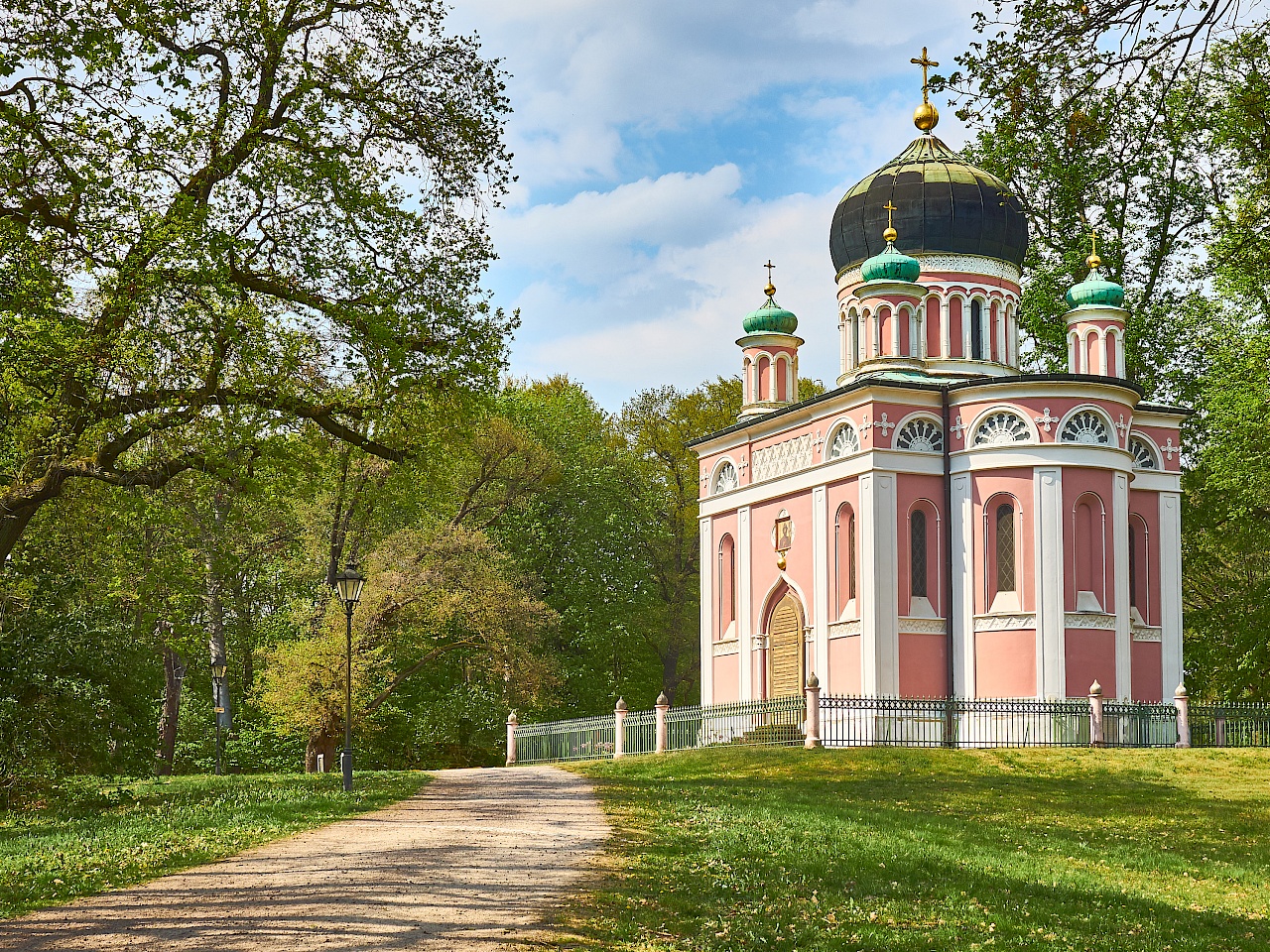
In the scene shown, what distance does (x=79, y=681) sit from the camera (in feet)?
60.3

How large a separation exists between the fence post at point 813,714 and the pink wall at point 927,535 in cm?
344

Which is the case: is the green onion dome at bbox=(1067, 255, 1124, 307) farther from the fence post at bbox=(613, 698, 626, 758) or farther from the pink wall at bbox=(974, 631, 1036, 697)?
the fence post at bbox=(613, 698, 626, 758)

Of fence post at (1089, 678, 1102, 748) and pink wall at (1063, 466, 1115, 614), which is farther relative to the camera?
pink wall at (1063, 466, 1115, 614)

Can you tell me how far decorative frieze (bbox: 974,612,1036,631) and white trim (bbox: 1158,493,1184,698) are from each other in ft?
13.0

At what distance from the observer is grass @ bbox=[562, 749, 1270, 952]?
9414mm

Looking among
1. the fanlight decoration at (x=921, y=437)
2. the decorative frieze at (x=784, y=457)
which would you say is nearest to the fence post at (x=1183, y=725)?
the fanlight decoration at (x=921, y=437)

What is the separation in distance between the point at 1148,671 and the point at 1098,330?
25.1 ft

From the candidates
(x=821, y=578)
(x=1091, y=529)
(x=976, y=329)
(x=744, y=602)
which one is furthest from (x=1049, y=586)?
(x=744, y=602)

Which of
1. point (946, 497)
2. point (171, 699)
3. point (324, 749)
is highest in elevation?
point (946, 497)

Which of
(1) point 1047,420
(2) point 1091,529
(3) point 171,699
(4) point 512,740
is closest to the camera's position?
(1) point 1047,420

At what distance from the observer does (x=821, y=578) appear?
100 feet

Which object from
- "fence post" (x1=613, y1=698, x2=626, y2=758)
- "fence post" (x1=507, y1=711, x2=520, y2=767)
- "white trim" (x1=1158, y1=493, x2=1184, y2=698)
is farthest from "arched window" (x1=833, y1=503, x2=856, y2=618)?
"fence post" (x1=507, y1=711, x2=520, y2=767)

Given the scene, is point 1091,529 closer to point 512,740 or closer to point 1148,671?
point 1148,671

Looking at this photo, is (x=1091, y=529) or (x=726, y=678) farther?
(x=726, y=678)
